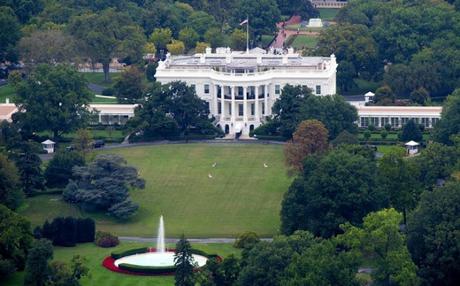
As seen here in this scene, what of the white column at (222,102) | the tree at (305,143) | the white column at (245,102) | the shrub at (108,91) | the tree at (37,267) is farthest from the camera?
the shrub at (108,91)

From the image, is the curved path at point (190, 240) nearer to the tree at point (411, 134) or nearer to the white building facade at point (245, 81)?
the tree at point (411, 134)

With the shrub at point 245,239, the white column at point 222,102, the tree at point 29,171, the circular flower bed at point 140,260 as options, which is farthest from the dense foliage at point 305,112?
the circular flower bed at point 140,260

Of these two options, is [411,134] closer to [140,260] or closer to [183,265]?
[140,260]

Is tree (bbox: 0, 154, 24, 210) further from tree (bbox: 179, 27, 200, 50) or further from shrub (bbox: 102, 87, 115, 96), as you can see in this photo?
tree (bbox: 179, 27, 200, 50)

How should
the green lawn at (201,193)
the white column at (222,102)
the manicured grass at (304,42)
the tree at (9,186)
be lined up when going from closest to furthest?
the tree at (9,186)
the green lawn at (201,193)
the white column at (222,102)
the manicured grass at (304,42)

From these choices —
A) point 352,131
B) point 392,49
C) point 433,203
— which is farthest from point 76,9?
point 433,203

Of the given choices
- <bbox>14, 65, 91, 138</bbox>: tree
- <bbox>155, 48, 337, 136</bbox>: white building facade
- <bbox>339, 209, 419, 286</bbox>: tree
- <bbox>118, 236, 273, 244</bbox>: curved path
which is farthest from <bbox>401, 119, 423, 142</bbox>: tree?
<bbox>339, 209, 419, 286</bbox>: tree

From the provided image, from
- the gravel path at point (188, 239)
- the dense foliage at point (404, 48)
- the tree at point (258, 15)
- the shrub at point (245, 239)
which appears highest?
the tree at point (258, 15)

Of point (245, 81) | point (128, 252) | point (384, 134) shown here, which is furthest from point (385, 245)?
point (245, 81)
